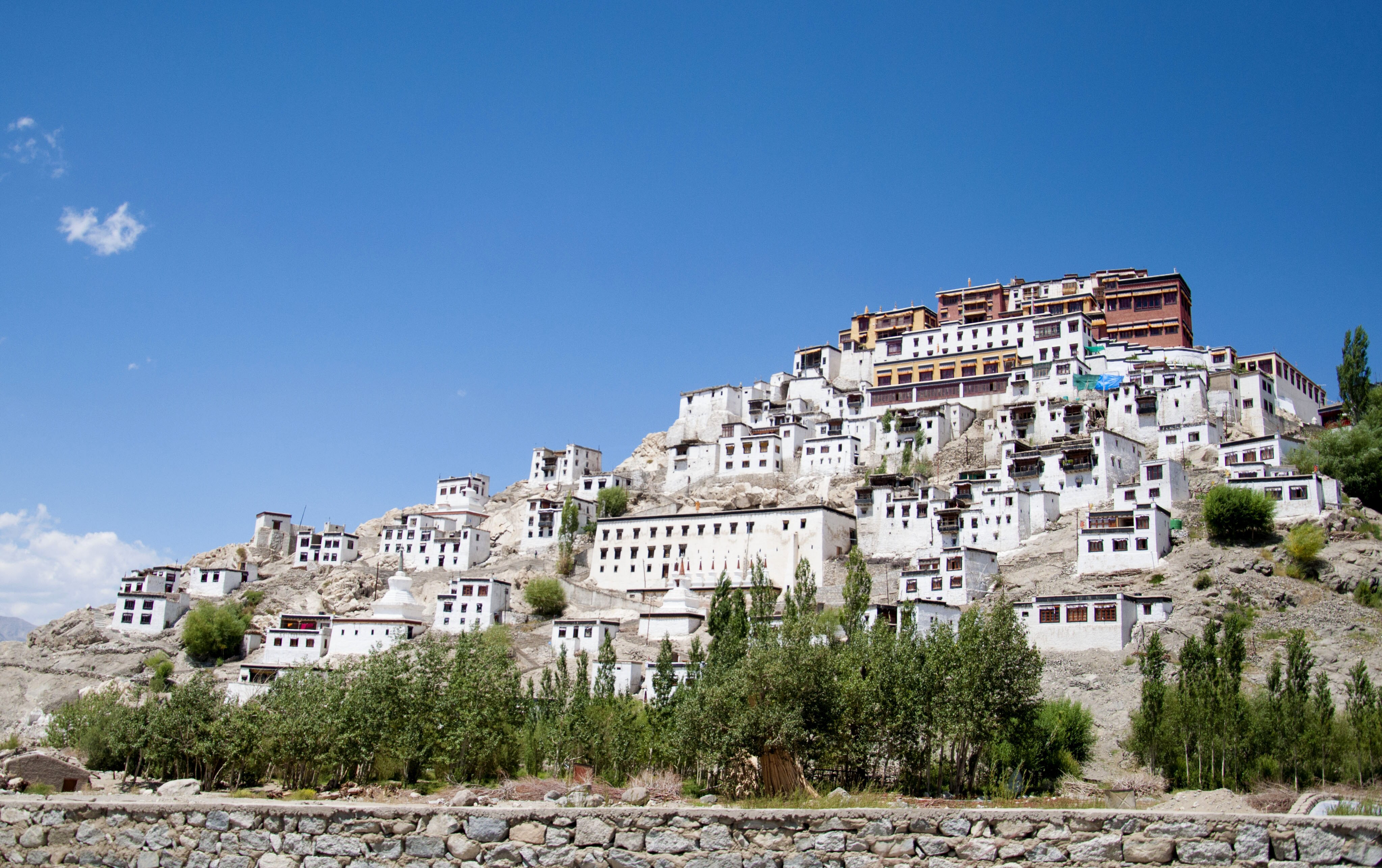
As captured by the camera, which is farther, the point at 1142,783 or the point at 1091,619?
the point at 1091,619

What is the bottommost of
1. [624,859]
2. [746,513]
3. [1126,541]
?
[624,859]

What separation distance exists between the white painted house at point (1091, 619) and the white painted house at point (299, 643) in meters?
39.2

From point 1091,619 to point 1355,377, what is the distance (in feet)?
120

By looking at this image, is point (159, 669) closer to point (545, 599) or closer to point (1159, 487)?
point (545, 599)

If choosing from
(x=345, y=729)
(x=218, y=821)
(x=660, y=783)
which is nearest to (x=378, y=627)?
(x=345, y=729)

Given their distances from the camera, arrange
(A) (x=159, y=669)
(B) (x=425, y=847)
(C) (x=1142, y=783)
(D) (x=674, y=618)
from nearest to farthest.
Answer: (B) (x=425, y=847) < (C) (x=1142, y=783) < (D) (x=674, y=618) < (A) (x=159, y=669)

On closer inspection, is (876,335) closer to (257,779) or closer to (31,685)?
(31,685)

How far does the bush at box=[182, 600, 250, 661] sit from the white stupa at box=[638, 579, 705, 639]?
2574 centimetres

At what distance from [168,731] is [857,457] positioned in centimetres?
5439

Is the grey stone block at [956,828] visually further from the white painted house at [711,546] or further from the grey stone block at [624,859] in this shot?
the white painted house at [711,546]

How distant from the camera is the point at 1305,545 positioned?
1863 inches

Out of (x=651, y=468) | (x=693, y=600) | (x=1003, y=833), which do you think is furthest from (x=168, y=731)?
(x=651, y=468)

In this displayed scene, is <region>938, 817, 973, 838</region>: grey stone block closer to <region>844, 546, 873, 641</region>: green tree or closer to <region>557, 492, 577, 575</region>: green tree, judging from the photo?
<region>844, 546, 873, 641</region>: green tree

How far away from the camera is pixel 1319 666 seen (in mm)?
38875
